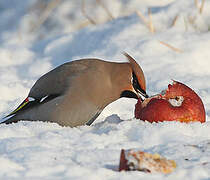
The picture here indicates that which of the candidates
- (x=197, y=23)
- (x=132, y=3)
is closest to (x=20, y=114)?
(x=197, y=23)

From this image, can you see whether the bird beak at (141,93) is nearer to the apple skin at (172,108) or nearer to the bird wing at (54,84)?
the apple skin at (172,108)

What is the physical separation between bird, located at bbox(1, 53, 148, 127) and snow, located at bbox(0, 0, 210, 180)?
123mm

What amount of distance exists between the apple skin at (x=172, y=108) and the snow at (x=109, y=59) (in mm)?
116

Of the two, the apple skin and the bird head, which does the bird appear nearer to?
the bird head

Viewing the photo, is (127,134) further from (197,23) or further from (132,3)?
(132,3)

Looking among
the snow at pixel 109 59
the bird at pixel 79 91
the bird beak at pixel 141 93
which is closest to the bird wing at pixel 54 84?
the bird at pixel 79 91

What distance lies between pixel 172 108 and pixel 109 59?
226 cm

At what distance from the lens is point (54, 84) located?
12.4 feet

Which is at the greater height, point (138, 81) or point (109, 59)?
point (109, 59)

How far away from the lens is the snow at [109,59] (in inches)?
105

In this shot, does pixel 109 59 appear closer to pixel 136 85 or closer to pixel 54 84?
pixel 136 85

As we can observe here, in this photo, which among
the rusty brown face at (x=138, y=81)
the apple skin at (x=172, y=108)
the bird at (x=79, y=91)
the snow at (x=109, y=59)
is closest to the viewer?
the snow at (x=109, y=59)

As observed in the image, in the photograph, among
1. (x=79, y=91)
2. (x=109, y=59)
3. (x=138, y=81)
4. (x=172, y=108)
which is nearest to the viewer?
(x=172, y=108)

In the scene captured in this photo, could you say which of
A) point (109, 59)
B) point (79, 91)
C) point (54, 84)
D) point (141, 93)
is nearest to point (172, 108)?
point (141, 93)
